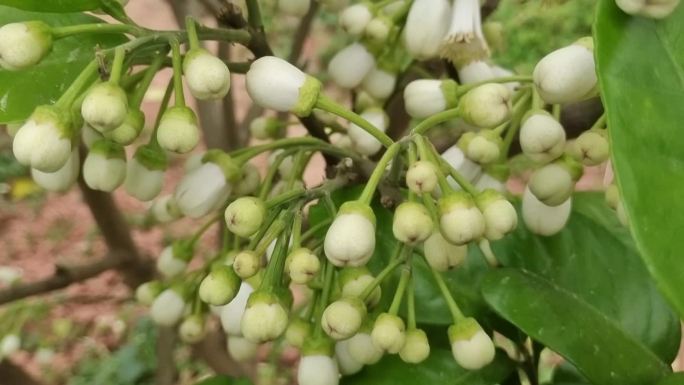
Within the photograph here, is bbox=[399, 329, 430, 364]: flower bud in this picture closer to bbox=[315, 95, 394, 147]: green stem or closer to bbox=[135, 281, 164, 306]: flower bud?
A: bbox=[315, 95, 394, 147]: green stem

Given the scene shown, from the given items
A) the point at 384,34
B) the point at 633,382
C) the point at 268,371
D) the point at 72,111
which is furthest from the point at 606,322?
the point at 268,371

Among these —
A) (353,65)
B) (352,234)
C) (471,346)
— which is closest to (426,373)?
(471,346)

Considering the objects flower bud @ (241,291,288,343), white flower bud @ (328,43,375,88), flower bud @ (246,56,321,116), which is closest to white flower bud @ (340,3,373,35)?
white flower bud @ (328,43,375,88)

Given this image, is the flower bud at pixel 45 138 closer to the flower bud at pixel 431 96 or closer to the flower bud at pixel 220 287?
the flower bud at pixel 220 287

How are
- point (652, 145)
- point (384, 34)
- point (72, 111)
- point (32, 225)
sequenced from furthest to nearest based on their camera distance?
point (32, 225) → point (384, 34) → point (72, 111) → point (652, 145)

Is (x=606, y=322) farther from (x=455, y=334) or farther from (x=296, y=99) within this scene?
(x=296, y=99)

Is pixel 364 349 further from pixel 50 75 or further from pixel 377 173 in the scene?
pixel 50 75
